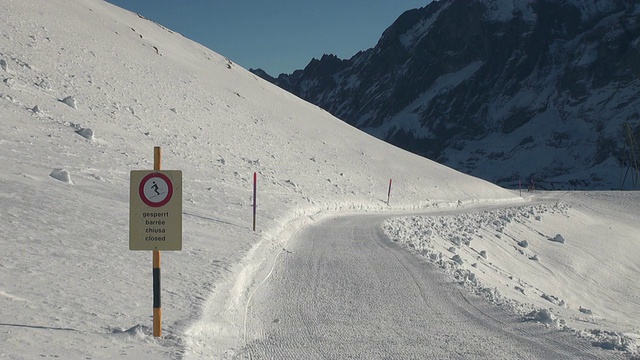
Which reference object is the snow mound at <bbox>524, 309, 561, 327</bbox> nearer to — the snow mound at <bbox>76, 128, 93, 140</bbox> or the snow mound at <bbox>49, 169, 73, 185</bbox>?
the snow mound at <bbox>49, 169, 73, 185</bbox>

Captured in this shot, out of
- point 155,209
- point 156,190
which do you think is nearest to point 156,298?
point 155,209

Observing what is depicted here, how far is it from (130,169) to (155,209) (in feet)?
47.0

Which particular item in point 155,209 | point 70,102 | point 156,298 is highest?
point 70,102

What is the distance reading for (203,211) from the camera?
18.4m

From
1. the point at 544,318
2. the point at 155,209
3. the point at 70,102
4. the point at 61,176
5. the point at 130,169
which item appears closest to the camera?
the point at 155,209

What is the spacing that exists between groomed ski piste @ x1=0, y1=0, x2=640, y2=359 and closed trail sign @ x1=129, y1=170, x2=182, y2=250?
113 cm

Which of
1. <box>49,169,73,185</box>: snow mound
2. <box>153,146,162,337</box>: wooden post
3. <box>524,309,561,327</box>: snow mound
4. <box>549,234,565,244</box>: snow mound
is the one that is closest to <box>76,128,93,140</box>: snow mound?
<box>49,169,73,185</box>: snow mound

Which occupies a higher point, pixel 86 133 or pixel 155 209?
pixel 86 133

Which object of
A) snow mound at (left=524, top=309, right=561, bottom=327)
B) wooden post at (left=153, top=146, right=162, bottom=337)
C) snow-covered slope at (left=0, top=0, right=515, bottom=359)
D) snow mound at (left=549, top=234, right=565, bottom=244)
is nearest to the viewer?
wooden post at (left=153, top=146, right=162, bottom=337)

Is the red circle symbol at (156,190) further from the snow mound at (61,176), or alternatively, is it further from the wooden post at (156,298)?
the snow mound at (61,176)

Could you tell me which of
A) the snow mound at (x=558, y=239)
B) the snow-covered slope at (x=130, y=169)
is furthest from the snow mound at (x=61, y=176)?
the snow mound at (x=558, y=239)

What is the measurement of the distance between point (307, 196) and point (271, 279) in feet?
55.5

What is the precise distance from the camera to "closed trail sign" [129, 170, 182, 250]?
23.1 feet

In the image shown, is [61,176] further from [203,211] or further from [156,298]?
[156,298]
